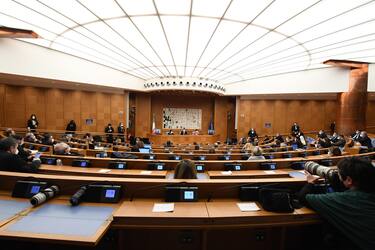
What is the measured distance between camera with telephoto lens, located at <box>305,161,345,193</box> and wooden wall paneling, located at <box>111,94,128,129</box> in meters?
13.4

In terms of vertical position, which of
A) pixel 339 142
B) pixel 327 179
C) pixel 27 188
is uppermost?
pixel 327 179

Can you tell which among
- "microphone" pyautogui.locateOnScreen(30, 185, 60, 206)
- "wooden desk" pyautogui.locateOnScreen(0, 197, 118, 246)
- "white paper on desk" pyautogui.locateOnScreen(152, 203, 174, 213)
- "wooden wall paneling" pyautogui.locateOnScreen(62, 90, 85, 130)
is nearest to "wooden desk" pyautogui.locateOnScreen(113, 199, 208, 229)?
"white paper on desk" pyautogui.locateOnScreen(152, 203, 174, 213)

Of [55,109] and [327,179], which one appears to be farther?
[55,109]

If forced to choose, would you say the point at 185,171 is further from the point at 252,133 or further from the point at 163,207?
the point at 252,133

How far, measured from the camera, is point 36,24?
268 inches

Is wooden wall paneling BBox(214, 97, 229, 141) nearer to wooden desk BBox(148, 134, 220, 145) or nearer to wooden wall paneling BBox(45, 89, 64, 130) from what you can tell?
wooden desk BBox(148, 134, 220, 145)

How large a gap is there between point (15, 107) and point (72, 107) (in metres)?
2.74

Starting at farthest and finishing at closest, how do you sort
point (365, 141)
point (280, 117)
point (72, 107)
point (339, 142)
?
1. point (280, 117)
2. point (72, 107)
3. point (365, 141)
4. point (339, 142)

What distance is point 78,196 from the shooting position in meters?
1.97

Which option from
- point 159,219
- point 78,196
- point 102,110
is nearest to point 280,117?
point 102,110

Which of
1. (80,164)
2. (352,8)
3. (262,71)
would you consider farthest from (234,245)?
(262,71)

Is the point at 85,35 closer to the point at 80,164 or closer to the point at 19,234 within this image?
the point at 80,164

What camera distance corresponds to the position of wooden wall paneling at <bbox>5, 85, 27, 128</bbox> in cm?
1121

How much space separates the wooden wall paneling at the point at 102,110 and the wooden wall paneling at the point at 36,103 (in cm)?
291
